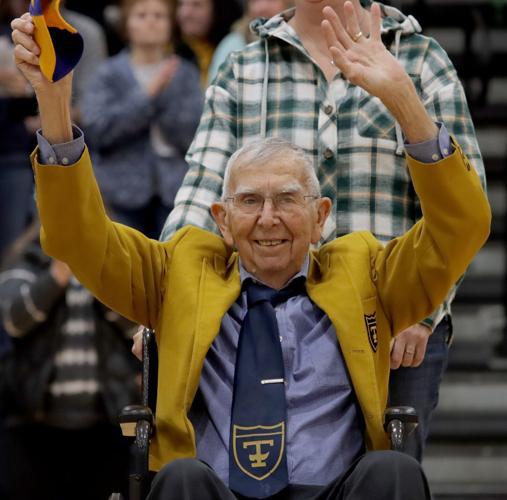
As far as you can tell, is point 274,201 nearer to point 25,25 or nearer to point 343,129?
point 343,129

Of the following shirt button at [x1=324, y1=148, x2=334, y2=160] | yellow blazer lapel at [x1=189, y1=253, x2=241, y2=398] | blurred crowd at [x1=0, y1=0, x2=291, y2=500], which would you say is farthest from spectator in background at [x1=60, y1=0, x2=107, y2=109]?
yellow blazer lapel at [x1=189, y1=253, x2=241, y2=398]

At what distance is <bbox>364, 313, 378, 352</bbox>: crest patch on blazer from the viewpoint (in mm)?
3416

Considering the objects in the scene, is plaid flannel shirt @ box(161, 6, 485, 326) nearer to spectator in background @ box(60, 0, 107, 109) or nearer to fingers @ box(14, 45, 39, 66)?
fingers @ box(14, 45, 39, 66)

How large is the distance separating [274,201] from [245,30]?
3027 mm

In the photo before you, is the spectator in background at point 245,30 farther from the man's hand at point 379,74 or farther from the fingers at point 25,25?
the fingers at point 25,25

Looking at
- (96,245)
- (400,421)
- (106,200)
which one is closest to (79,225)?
(96,245)

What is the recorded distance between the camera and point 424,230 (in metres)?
3.31

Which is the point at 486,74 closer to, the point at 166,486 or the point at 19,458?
the point at 19,458

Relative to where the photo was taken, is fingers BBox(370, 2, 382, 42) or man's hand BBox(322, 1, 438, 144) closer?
man's hand BBox(322, 1, 438, 144)

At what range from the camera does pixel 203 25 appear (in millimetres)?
6969

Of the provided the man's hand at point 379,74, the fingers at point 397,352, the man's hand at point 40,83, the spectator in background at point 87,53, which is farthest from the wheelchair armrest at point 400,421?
the spectator in background at point 87,53

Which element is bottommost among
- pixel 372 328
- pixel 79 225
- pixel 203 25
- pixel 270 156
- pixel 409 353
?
pixel 409 353

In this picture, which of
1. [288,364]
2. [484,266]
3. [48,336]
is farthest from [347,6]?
[484,266]

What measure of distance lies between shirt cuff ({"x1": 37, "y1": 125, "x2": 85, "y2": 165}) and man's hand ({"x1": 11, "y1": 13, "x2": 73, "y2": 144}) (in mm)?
30
